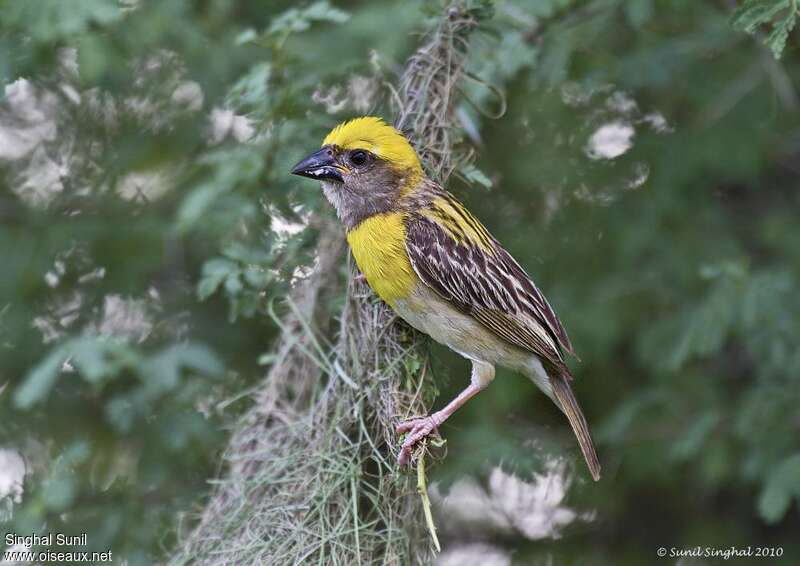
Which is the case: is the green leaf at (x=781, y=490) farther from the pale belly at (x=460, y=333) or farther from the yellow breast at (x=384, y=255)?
the yellow breast at (x=384, y=255)

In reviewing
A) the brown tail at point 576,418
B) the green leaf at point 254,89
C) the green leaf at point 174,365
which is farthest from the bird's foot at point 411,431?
the green leaf at point 254,89

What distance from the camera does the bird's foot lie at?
10.8 ft

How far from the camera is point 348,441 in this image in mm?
3551

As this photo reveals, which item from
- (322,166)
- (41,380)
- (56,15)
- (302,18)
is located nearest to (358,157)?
(322,166)

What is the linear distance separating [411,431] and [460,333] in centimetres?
57

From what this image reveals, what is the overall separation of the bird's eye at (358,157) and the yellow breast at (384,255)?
20 centimetres

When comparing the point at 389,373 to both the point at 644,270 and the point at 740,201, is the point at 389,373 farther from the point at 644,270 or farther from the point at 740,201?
the point at 740,201

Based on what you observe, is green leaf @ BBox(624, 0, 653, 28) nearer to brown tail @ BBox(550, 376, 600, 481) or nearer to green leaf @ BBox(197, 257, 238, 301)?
brown tail @ BBox(550, 376, 600, 481)

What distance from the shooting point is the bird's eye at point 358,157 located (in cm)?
380

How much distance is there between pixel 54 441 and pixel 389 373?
82.6 inches

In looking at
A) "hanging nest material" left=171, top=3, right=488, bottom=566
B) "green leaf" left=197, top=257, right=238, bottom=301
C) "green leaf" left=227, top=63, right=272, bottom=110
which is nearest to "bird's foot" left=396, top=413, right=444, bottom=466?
"hanging nest material" left=171, top=3, right=488, bottom=566

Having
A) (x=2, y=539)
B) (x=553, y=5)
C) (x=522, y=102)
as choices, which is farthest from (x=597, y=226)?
(x=2, y=539)

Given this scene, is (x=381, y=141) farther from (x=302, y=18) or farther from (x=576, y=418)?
(x=576, y=418)

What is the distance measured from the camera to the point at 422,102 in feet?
12.3
